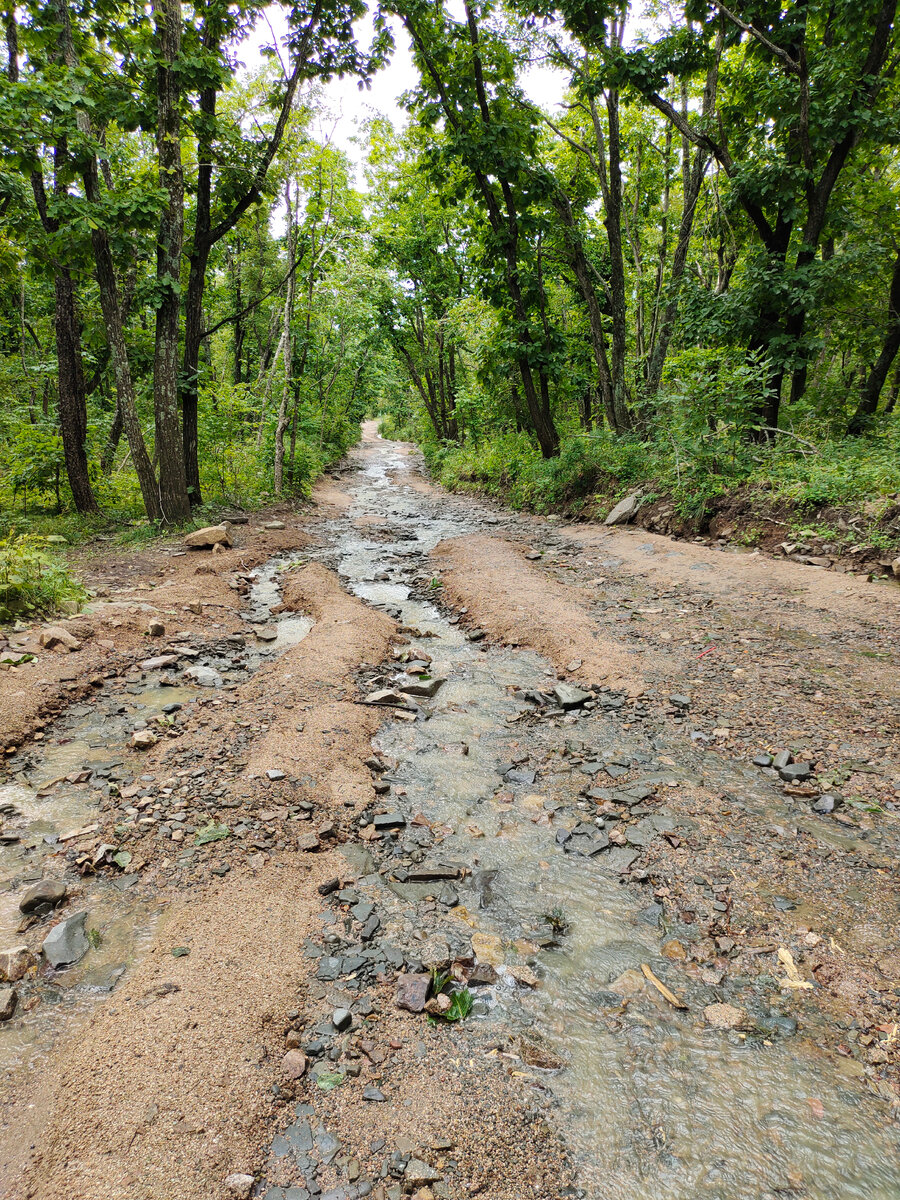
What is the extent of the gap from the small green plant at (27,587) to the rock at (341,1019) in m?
5.12

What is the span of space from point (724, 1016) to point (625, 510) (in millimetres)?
9487

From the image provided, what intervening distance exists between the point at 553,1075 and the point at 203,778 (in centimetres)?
259

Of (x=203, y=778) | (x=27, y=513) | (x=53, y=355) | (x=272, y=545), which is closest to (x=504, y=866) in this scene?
(x=203, y=778)

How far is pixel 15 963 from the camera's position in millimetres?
2301

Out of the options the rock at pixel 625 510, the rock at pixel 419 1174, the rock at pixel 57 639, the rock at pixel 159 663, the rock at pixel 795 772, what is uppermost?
the rock at pixel 625 510

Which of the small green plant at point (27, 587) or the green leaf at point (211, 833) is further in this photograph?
the small green plant at point (27, 587)

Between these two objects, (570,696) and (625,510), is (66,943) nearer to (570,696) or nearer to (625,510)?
(570,696)

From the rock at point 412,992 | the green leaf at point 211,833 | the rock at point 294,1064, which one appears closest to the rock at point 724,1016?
the rock at point 412,992

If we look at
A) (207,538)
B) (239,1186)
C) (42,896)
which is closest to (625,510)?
(207,538)

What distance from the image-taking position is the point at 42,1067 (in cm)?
195

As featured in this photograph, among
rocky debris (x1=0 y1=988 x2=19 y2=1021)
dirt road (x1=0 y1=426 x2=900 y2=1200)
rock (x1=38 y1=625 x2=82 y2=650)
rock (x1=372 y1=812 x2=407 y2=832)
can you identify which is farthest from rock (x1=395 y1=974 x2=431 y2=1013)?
rock (x1=38 y1=625 x2=82 y2=650)

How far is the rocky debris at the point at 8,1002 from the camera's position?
2125 mm

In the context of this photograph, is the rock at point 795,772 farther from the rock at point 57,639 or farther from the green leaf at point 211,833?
the rock at point 57,639

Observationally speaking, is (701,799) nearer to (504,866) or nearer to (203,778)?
(504,866)
